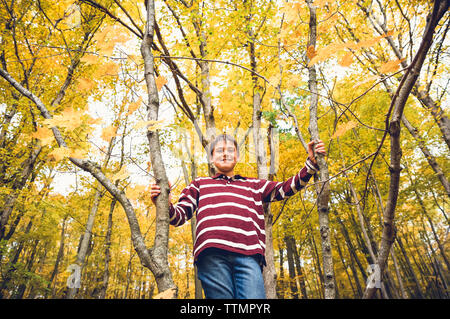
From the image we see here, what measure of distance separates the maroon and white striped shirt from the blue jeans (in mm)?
81

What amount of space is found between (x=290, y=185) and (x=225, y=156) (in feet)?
2.28

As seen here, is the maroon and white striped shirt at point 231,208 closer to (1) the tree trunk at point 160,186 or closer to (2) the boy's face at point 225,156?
(2) the boy's face at point 225,156

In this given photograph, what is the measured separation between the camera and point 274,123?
14.6ft

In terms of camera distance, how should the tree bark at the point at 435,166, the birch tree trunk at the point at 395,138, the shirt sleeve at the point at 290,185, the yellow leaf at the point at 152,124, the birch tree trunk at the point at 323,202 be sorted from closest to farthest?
the birch tree trunk at the point at 395,138, the yellow leaf at the point at 152,124, the shirt sleeve at the point at 290,185, the birch tree trunk at the point at 323,202, the tree bark at the point at 435,166

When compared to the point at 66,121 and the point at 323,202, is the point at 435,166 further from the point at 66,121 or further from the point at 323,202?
the point at 66,121

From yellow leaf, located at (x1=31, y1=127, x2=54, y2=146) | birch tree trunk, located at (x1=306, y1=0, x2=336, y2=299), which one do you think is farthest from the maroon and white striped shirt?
yellow leaf, located at (x1=31, y1=127, x2=54, y2=146)

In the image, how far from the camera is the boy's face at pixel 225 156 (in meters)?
2.26

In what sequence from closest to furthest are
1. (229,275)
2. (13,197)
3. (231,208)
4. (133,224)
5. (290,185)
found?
(133,224) → (229,275) → (231,208) → (290,185) → (13,197)

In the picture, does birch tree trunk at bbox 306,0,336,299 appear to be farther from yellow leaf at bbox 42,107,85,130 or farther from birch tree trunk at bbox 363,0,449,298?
yellow leaf at bbox 42,107,85,130

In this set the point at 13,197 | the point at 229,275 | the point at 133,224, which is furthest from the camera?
the point at 13,197

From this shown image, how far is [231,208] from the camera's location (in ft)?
6.33

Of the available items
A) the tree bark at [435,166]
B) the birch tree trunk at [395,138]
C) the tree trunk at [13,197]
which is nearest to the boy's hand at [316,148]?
the birch tree trunk at [395,138]

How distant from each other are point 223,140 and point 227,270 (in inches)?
48.6

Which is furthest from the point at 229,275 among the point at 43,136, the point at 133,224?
the point at 43,136
